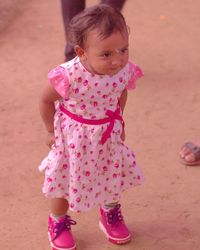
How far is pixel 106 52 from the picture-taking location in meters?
1.21

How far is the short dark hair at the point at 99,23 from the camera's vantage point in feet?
3.88

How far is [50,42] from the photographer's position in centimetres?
260

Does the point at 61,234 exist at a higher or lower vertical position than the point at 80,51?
lower

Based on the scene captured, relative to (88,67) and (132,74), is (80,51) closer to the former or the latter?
(88,67)

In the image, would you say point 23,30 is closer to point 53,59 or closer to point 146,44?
point 53,59

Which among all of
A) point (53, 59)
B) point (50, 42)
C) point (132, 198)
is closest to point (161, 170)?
point (132, 198)

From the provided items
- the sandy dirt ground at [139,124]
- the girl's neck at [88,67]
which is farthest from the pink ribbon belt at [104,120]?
the sandy dirt ground at [139,124]

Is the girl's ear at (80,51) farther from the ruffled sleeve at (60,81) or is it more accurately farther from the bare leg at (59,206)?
the bare leg at (59,206)

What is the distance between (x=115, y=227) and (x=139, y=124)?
1.91 feet

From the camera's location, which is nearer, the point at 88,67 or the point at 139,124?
the point at 88,67

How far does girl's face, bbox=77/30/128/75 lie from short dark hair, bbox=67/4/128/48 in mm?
11

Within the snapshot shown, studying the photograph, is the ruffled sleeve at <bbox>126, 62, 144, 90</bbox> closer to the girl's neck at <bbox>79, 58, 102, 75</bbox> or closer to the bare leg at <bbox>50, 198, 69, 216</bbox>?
the girl's neck at <bbox>79, 58, 102, 75</bbox>

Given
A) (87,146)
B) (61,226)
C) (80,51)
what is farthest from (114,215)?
(80,51)

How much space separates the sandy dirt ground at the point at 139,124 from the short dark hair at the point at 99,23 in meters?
0.69
